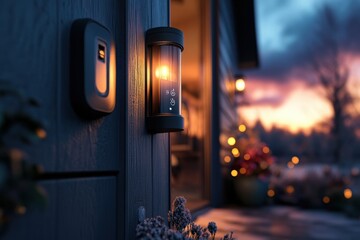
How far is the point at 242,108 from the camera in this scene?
8070 mm

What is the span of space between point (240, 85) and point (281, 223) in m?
2.86

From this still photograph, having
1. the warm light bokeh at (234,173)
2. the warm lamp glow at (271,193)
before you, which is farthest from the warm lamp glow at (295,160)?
the warm light bokeh at (234,173)

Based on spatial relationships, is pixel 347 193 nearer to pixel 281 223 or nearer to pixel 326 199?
pixel 326 199

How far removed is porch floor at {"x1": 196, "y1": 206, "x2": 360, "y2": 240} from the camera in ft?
8.96

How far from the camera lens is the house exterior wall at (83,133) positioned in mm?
915

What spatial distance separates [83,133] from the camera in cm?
114

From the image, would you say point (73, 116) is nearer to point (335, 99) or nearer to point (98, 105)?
point (98, 105)

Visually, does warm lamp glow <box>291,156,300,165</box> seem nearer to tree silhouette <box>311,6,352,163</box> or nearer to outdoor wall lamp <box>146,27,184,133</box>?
tree silhouette <box>311,6,352,163</box>

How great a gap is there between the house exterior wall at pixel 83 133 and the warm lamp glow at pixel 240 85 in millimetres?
4171

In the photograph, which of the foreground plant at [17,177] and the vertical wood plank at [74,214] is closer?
the foreground plant at [17,177]

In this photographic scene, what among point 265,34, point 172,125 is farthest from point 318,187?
point 265,34

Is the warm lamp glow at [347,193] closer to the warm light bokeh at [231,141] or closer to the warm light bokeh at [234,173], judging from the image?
the warm light bokeh at [234,173]

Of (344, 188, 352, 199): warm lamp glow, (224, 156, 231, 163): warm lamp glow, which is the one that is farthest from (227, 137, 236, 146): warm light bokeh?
(344, 188, 352, 199): warm lamp glow

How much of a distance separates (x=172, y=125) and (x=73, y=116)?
514 millimetres
